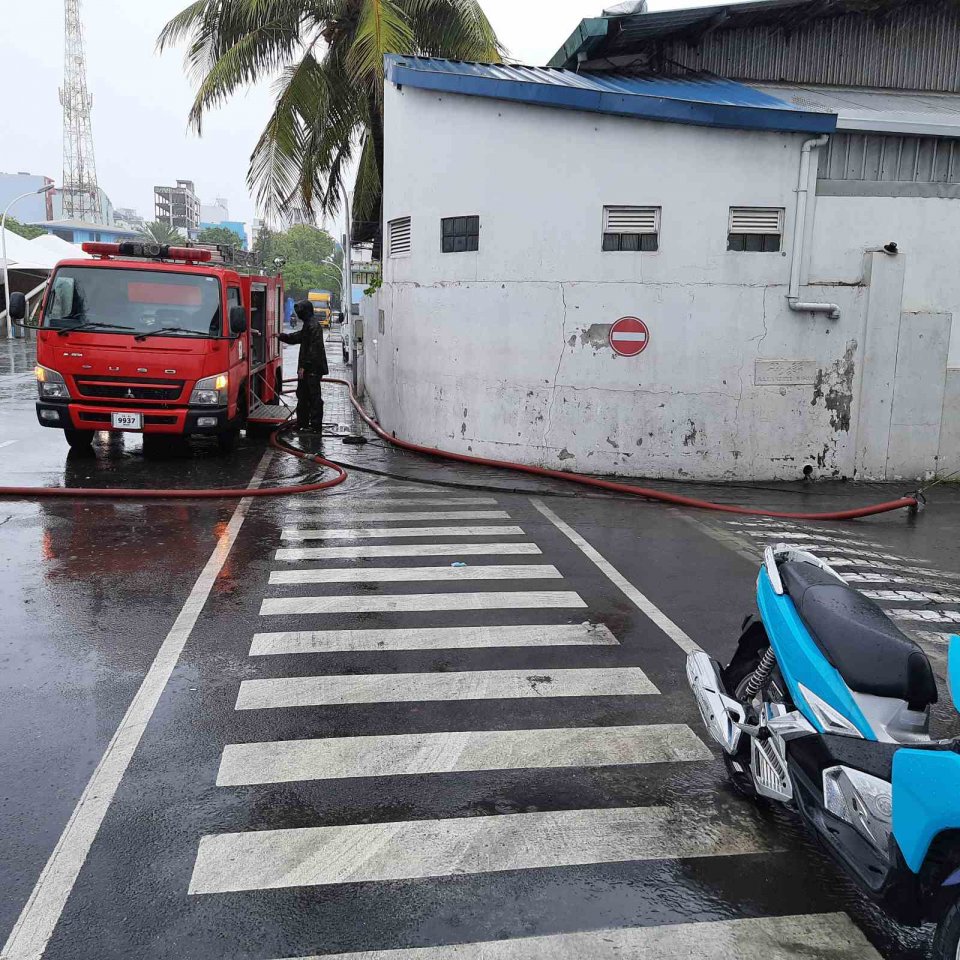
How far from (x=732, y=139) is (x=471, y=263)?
3.73 metres

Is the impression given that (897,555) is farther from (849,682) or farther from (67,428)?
(67,428)

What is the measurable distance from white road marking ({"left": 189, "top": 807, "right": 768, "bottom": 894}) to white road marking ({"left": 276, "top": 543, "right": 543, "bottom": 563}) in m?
4.41

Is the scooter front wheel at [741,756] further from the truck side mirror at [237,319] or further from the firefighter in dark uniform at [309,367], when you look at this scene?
the firefighter in dark uniform at [309,367]

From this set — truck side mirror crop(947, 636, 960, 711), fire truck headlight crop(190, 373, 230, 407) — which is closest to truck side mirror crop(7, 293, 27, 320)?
fire truck headlight crop(190, 373, 230, 407)

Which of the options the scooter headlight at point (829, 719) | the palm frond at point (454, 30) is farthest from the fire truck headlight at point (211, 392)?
the palm frond at point (454, 30)

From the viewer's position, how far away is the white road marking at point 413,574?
24.8 feet

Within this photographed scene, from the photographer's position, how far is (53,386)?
11.7 meters

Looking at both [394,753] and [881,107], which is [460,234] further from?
[394,753]

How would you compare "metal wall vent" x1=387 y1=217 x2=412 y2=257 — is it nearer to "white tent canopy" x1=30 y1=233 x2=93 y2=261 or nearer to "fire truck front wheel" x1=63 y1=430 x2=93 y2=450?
"fire truck front wheel" x1=63 y1=430 x2=93 y2=450

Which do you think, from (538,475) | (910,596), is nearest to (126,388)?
(538,475)

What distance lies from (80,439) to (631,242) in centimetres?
794

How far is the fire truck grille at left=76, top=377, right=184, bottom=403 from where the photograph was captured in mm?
11539

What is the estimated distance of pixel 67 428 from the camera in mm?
11930

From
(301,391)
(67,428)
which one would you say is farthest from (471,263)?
(67,428)
